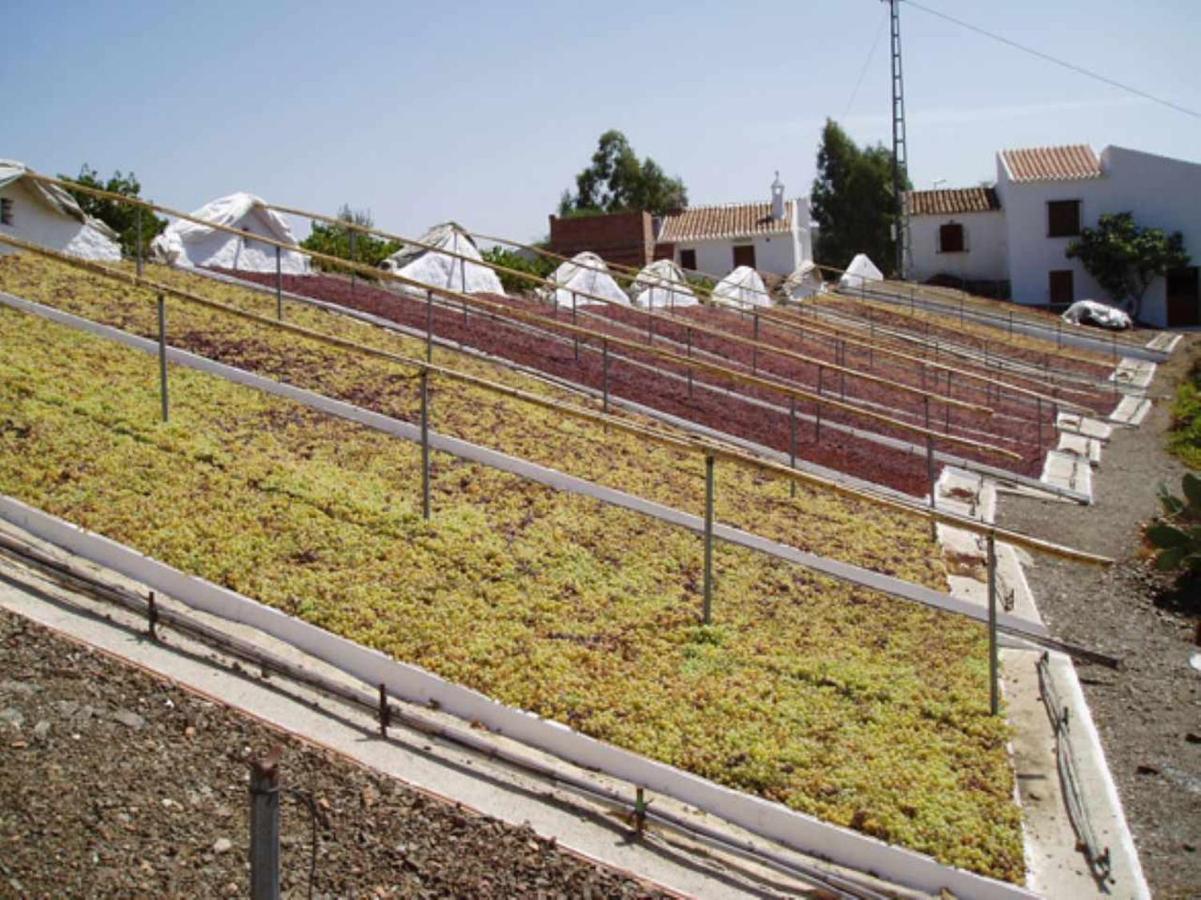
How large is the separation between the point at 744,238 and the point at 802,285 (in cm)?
839

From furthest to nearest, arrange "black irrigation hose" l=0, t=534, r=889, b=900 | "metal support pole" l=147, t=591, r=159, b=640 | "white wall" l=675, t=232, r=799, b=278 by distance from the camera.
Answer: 1. "white wall" l=675, t=232, r=799, b=278
2. "metal support pole" l=147, t=591, r=159, b=640
3. "black irrigation hose" l=0, t=534, r=889, b=900

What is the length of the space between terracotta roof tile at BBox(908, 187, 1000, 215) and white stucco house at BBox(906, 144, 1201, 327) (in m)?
0.04

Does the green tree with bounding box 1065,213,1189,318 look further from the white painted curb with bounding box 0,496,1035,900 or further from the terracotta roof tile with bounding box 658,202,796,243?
the white painted curb with bounding box 0,496,1035,900

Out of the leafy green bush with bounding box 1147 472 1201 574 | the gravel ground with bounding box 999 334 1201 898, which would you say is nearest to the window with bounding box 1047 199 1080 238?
the gravel ground with bounding box 999 334 1201 898

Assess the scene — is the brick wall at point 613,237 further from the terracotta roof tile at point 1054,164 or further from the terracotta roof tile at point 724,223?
the terracotta roof tile at point 1054,164

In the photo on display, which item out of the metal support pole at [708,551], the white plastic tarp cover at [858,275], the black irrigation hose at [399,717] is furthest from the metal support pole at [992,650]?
the white plastic tarp cover at [858,275]

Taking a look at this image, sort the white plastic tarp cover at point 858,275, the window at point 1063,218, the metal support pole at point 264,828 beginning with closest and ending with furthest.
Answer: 1. the metal support pole at point 264,828
2. the white plastic tarp cover at point 858,275
3. the window at point 1063,218

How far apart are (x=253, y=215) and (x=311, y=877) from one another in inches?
727

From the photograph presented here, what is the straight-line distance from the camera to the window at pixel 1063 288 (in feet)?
149

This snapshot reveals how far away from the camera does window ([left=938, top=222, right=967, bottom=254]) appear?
4834cm

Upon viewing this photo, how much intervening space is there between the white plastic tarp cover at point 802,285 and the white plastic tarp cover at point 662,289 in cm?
822

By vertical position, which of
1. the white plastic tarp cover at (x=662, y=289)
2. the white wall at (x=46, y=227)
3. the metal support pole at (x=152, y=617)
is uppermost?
the white wall at (x=46, y=227)

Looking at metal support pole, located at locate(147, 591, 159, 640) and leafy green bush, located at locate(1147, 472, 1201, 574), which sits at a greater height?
metal support pole, located at locate(147, 591, 159, 640)

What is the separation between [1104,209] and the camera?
44.5m
